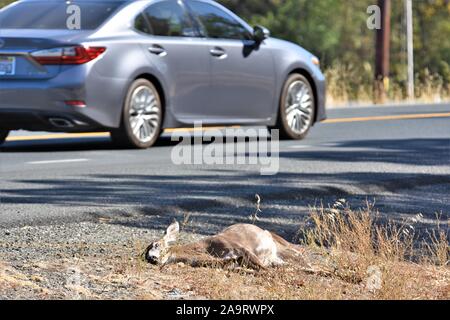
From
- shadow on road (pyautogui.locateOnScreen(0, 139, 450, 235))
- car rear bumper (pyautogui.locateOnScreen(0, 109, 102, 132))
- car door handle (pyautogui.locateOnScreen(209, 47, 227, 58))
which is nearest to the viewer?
shadow on road (pyautogui.locateOnScreen(0, 139, 450, 235))

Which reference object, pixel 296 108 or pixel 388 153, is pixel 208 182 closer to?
pixel 388 153

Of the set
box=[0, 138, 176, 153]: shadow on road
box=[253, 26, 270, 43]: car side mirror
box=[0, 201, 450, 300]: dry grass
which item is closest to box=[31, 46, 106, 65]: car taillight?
box=[0, 138, 176, 153]: shadow on road

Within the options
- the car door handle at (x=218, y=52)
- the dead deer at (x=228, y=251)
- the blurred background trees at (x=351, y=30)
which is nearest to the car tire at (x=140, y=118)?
the car door handle at (x=218, y=52)

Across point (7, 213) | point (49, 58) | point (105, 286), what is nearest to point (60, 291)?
point (105, 286)

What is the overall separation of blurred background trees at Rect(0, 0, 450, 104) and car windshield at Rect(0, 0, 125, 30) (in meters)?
26.3

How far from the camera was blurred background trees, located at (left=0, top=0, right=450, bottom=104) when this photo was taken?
1736 inches

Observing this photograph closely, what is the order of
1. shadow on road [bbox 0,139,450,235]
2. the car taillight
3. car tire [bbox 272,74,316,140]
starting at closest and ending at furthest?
shadow on road [bbox 0,139,450,235], the car taillight, car tire [bbox 272,74,316,140]

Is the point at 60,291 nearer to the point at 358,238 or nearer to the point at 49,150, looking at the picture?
the point at 358,238

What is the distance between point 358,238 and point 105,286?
63.9 inches

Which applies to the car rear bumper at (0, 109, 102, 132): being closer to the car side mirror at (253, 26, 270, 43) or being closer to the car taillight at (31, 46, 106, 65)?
the car taillight at (31, 46, 106, 65)

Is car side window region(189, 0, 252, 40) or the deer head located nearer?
the deer head

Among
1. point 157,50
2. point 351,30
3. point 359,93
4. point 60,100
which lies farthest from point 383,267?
point 351,30

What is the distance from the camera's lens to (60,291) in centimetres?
625

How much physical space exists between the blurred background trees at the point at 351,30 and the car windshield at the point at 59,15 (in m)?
26.3
